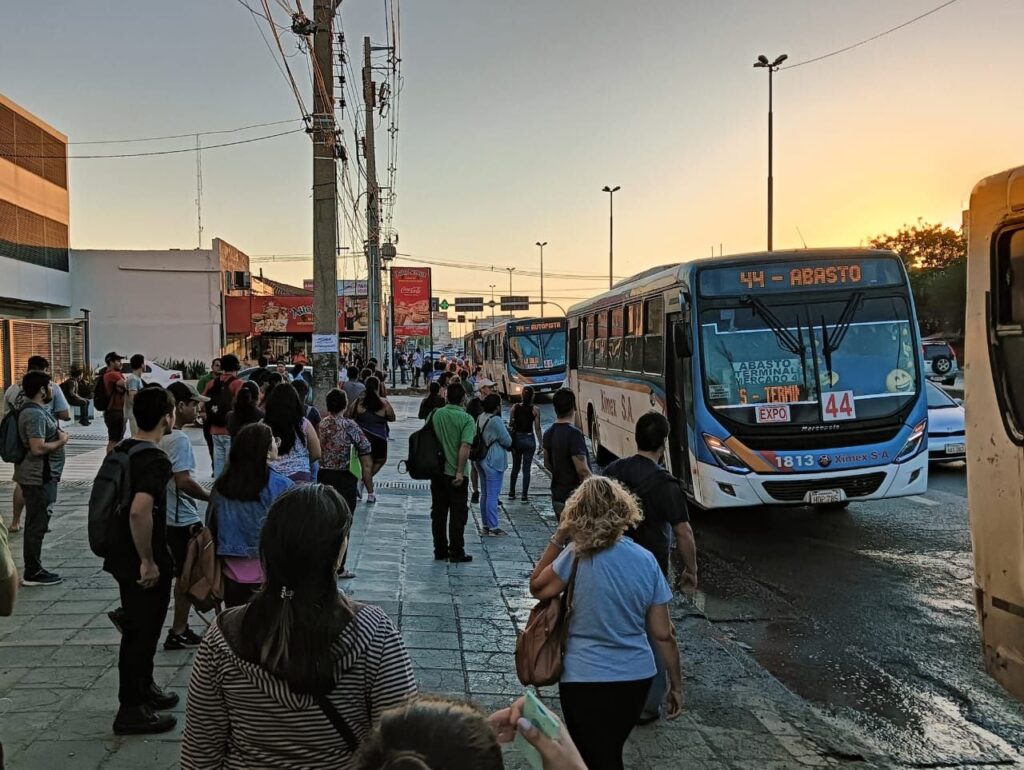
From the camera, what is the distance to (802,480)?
9.55m

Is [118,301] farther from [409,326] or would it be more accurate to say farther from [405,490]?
[405,490]

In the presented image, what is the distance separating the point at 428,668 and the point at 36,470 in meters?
4.05

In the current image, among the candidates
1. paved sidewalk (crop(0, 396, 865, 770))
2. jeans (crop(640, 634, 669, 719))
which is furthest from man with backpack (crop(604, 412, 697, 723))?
paved sidewalk (crop(0, 396, 865, 770))

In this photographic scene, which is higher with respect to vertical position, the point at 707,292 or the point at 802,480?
the point at 707,292

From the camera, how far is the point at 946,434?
47.0 ft

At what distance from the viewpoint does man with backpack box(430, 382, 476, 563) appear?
882 centimetres

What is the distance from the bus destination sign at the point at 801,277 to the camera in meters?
9.99

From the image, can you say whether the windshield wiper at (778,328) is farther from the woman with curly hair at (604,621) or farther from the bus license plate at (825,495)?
the woman with curly hair at (604,621)

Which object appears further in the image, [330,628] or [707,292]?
[707,292]

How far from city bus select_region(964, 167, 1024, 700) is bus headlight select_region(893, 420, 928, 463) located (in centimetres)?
520

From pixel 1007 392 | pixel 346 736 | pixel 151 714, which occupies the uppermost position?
pixel 1007 392

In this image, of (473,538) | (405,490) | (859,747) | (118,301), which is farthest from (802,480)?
(118,301)

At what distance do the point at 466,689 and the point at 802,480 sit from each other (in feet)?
17.9

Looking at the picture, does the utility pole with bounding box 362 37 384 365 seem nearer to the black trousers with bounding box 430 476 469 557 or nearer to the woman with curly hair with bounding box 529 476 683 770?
the black trousers with bounding box 430 476 469 557
